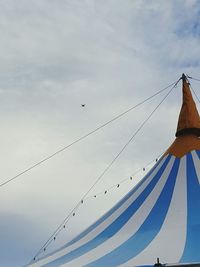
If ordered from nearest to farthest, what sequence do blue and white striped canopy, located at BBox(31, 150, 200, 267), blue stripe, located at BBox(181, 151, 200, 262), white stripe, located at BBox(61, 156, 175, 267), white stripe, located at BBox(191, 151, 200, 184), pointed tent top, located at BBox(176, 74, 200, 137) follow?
blue stripe, located at BBox(181, 151, 200, 262) → blue and white striped canopy, located at BBox(31, 150, 200, 267) → white stripe, located at BBox(61, 156, 175, 267) → white stripe, located at BBox(191, 151, 200, 184) → pointed tent top, located at BBox(176, 74, 200, 137)

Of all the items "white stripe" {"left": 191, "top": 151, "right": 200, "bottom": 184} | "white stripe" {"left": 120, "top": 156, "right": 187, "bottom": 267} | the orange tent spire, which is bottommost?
"white stripe" {"left": 120, "top": 156, "right": 187, "bottom": 267}

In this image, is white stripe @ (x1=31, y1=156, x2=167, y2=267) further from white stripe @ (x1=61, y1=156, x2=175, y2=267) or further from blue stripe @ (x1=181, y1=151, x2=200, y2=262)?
blue stripe @ (x1=181, y1=151, x2=200, y2=262)

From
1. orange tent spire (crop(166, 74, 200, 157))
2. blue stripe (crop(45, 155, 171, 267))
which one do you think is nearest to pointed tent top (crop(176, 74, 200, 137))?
orange tent spire (crop(166, 74, 200, 157))

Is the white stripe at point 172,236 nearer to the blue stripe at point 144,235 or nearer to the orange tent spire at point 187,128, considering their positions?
the blue stripe at point 144,235

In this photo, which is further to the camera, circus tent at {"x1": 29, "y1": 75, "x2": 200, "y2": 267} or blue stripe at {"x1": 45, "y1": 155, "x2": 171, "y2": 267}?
blue stripe at {"x1": 45, "y1": 155, "x2": 171, "y2": 267}

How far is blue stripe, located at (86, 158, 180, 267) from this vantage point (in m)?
4.66

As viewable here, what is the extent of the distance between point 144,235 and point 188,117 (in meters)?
2.46

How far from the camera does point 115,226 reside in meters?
5.62

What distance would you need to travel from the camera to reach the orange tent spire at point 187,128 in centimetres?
645

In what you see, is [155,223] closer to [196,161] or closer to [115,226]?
[115,226]

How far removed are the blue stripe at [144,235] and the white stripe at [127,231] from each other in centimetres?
7

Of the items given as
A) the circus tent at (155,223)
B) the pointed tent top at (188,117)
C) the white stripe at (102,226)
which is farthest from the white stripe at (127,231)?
the pointed tent top at (188,117)

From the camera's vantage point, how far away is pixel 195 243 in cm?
450

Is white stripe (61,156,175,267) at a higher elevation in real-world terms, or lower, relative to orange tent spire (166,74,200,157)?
lower
